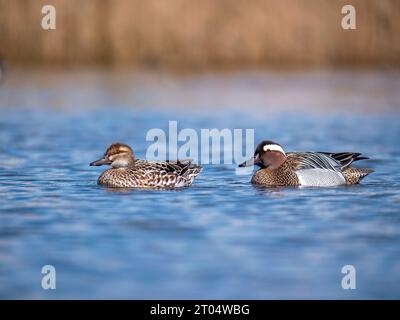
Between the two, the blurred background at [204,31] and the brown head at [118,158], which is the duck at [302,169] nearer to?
the brown head at [118,158]

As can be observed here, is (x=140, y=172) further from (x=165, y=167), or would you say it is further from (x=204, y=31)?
(x=204, y=31)

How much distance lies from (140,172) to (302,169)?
5.29ft

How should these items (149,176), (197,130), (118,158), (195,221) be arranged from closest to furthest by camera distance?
(195,221) < (149,176) < (118,158) < (197,130)

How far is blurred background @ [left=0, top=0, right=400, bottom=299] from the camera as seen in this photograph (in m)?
6.66

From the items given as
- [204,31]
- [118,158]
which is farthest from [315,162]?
[204,31]

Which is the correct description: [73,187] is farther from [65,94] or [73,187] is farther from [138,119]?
[65,94]

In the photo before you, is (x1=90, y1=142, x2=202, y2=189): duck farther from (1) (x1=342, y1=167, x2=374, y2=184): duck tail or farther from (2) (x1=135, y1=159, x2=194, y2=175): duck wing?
(1) (x1=342, y1=167, x2=374, y2=184): duck tail

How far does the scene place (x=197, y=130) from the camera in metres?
14.8

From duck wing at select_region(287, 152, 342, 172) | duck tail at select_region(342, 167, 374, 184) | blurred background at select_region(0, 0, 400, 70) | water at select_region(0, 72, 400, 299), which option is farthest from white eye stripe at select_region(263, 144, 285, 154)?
blurred background at select_region(0, 0, 400, 70)

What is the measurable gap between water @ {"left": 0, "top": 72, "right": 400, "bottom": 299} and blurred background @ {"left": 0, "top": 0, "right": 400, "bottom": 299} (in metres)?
0.02

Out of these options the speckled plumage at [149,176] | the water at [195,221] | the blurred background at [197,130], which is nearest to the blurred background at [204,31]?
the blurred background at [197,130]

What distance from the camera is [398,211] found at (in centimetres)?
862

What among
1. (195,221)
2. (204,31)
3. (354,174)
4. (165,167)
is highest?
(204,31)
